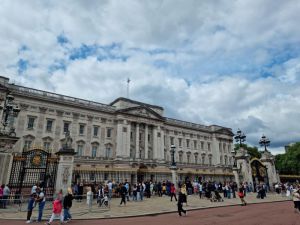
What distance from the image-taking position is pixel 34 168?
16703 millimetres

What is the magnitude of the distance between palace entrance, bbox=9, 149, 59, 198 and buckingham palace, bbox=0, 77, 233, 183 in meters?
10.1

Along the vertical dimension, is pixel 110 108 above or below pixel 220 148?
above

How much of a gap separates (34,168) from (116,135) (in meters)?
33.6

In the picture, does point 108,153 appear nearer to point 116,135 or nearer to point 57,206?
point 116,135

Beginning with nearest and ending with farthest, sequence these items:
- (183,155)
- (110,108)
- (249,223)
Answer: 1. (249,223)
2. (110,108)
3. (183,155)

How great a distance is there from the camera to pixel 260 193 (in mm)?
23172

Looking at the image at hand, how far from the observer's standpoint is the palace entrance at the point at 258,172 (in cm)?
2881

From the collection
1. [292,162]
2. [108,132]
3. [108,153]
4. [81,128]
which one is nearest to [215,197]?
[108,153]

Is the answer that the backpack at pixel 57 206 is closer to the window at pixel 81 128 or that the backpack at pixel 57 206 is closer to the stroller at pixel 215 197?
the stroller at pixel 215 197

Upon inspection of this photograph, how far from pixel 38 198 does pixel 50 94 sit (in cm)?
3618

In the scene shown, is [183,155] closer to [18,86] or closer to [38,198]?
[18,86]

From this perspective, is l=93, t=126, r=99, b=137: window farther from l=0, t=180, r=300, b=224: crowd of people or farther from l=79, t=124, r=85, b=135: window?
l=0, t=180, r=300, b=224: crowd of people

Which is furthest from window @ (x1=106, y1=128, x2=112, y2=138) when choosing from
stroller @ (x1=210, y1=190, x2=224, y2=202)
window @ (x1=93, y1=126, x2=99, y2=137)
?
stroller @ (x1=210, y1=190, x2=224, y2=202)

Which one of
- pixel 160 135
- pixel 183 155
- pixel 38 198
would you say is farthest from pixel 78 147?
pixel 38 198
